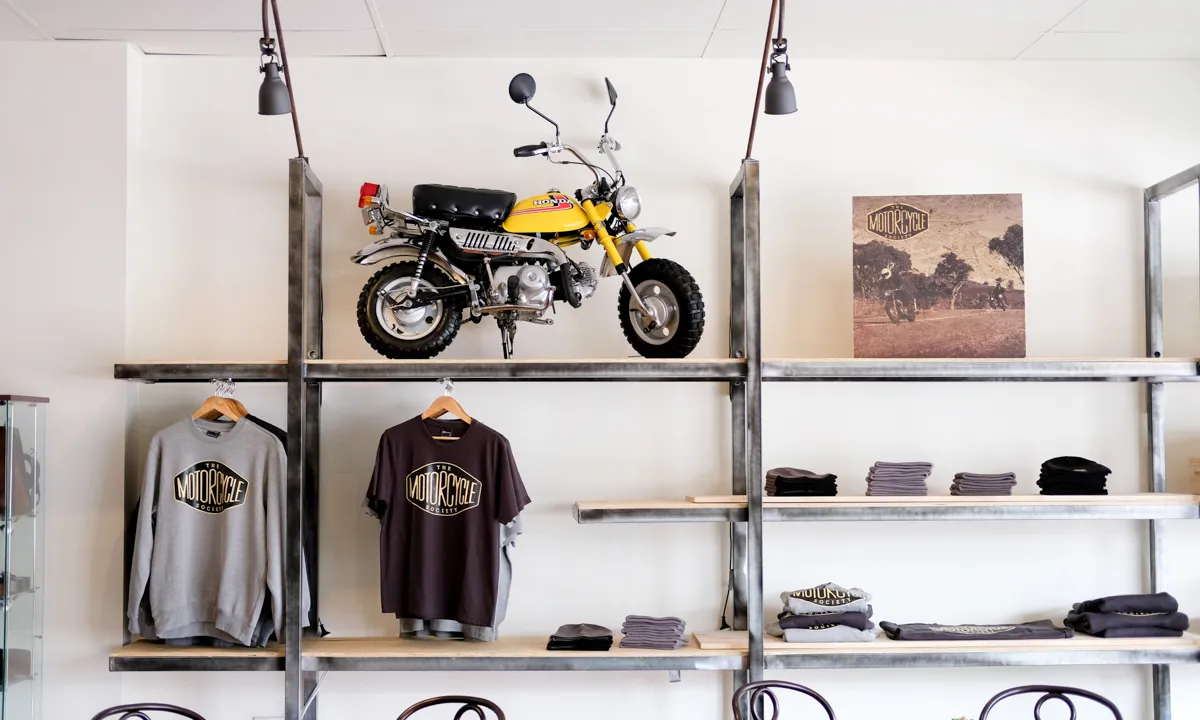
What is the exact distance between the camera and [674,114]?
3.45m

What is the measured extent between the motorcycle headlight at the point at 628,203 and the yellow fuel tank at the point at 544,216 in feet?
0.45

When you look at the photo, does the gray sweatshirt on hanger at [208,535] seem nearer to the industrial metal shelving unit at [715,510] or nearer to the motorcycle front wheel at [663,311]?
the industrial metal shelving unit at [715,510]

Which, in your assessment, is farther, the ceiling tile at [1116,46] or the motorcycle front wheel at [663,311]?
the ceiling tile at [1116,46]

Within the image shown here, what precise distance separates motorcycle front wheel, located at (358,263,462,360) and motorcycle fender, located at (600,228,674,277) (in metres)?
0.60

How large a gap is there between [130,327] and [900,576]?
296 cm

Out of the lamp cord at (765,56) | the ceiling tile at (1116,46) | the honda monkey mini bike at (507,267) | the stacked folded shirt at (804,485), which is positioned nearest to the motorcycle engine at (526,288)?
the honda monkey mini bike at (507,267)

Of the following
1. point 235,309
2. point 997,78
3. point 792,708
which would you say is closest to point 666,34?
point 997,78

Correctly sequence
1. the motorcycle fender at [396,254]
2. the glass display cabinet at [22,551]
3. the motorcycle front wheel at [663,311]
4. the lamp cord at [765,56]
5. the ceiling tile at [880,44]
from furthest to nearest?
the ceiling tile at [880,44], the motorcycle fender at [396,254], the motorcycle front wheel at [663,311], the glass display cabinet at [22,551], the lamp cord at [765,56]

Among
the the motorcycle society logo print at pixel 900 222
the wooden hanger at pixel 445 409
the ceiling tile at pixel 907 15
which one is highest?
the ceiling tile at pixel 907 15

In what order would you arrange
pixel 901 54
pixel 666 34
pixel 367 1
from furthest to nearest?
pixel 901 54 < pixel 666 34 < pixel 367 1

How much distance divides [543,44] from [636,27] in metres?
0.37

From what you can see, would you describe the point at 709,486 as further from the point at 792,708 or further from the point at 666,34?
the point at 666,34

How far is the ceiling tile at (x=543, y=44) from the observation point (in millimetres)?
3230

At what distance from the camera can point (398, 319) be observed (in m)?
3.08
